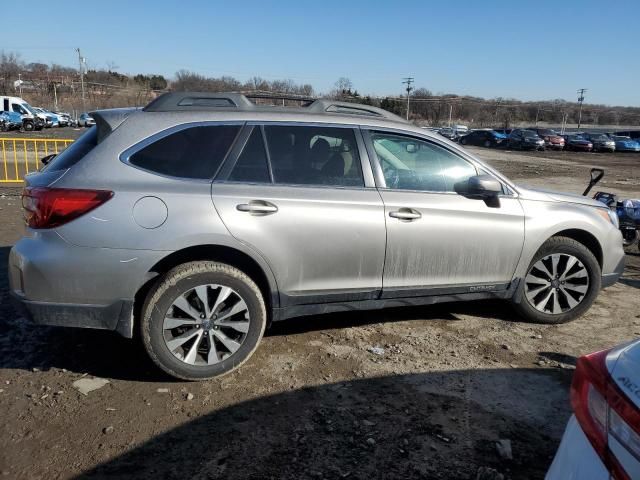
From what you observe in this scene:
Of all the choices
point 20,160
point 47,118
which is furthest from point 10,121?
point 20,160

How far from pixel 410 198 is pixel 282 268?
1128 mm

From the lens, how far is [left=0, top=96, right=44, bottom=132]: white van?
41.3m

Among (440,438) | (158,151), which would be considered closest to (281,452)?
(440,438)

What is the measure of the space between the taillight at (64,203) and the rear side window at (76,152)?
10.4 inches

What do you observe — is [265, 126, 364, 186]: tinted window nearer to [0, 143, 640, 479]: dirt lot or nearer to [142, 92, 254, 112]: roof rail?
[142, 92, 254, 112]: roof rail

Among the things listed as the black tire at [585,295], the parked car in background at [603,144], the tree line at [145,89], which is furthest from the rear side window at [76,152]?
the tree line at [145,89]

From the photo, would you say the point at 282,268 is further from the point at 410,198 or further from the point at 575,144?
the point at 575,144

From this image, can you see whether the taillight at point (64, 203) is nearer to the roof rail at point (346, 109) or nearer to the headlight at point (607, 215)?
the roof rail at point (346, 109)

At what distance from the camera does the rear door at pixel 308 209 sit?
362 cm

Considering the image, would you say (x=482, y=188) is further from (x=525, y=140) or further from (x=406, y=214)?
(x=525, y=140)

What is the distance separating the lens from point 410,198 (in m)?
4.08

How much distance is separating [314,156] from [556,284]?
96.8 inches

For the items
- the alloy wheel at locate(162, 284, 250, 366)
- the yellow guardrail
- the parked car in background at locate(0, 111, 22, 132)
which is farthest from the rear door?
the parked car in background at locate(0, 111, 22, 132)

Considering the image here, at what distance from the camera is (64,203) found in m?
3.29
